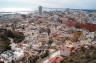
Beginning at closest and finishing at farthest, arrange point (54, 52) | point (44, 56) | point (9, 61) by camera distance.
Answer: point (9, 61) → point (44, 56) → point (54, 52)

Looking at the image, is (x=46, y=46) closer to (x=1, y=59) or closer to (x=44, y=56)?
(x=44, y=56)

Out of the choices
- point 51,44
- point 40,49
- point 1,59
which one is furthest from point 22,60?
point 51,44

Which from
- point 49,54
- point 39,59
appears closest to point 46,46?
point 49,54

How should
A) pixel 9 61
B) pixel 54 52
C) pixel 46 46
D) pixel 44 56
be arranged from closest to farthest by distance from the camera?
pixel 9 61 → pixel 44 56 → pixel 54 52 → pixel 46 46

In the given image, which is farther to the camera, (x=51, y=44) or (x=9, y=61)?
(x=51, y=44)

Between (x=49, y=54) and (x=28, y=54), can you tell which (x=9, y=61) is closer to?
(x=28, y=54)

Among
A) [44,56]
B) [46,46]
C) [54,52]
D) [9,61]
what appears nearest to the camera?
[9,61]

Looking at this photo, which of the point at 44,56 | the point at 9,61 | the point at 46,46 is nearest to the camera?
the point at 9,61

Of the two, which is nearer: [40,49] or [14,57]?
[14,57]

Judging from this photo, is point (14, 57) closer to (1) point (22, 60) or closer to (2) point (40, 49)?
(1) point (22, 60)
